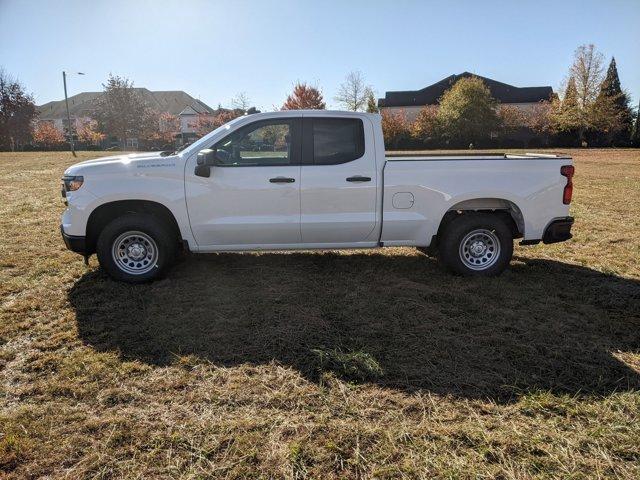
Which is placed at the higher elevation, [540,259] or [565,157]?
[565,157]

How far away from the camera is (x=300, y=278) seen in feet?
18.4

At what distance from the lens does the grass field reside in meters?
2.57

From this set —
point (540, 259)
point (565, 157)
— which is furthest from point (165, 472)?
point (540, 259)

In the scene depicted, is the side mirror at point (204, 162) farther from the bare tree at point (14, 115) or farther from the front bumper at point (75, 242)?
the bare tree at point (14, 115)

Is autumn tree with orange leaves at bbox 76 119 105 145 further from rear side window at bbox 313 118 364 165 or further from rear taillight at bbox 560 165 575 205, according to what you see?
rear taillight at bbox 560 165 575 205

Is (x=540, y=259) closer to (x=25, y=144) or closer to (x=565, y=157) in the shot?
(x=565, y=157)

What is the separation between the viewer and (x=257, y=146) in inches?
208

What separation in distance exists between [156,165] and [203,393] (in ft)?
9.54

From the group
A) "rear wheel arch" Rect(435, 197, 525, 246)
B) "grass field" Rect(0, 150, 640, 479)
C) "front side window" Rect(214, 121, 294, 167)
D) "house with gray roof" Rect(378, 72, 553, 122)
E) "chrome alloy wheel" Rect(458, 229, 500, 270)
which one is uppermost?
"house with gray roof" Rect(378, 72, 553, 122)

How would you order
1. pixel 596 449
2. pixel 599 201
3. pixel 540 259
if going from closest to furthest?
pixel 596 449 → pixel 540 259 → pixel 599 201

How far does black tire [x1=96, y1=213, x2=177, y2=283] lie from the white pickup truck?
0.04ft

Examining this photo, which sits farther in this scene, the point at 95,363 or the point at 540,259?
the point at 540,259

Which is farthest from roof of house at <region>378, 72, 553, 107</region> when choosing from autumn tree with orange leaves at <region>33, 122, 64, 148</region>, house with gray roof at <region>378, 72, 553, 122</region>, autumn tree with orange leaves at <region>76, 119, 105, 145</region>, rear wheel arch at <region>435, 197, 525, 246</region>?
rear wheel arch at <region>435, 197, 525, 246</region>

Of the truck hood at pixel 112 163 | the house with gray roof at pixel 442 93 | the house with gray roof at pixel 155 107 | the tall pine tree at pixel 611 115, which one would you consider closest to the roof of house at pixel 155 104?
the house with gray roof at pixel 155 107
